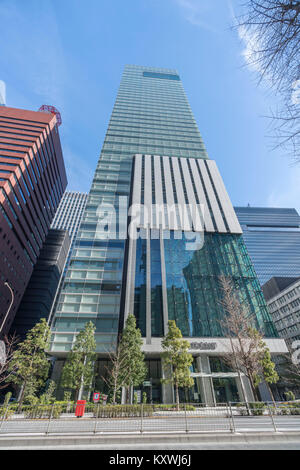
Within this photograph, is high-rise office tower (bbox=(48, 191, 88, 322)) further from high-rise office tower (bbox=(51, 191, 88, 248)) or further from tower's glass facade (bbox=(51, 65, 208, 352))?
tower's glass facade (bbox=(51, 65, 208, 352))

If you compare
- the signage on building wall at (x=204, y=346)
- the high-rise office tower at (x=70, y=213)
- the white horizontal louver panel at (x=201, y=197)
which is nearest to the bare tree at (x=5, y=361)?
the signage on building wall at (x=204, y=346)

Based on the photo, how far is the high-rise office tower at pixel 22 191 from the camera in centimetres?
5197

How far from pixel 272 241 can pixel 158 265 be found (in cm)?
9610

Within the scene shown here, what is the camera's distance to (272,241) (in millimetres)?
106938

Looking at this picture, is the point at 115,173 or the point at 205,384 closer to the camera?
the point at 205,384

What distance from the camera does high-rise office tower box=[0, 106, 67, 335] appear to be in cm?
5197

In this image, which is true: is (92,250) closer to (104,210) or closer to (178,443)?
(104,210)

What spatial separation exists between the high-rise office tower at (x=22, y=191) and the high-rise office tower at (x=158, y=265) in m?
22.3

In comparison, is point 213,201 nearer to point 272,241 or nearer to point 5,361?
point 5,361

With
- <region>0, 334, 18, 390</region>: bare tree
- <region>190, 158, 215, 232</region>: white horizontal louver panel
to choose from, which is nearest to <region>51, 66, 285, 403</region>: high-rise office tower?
<region>190, 158, 215, 232</region>: white horizontal louver panel

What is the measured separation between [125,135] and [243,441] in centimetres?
7110

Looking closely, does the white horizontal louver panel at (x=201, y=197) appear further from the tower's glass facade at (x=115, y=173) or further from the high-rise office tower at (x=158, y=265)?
the tower's glass facade at (x=115, y=173)

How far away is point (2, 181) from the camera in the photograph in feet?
159

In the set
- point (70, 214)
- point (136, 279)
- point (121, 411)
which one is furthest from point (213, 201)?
point (70, 214)
